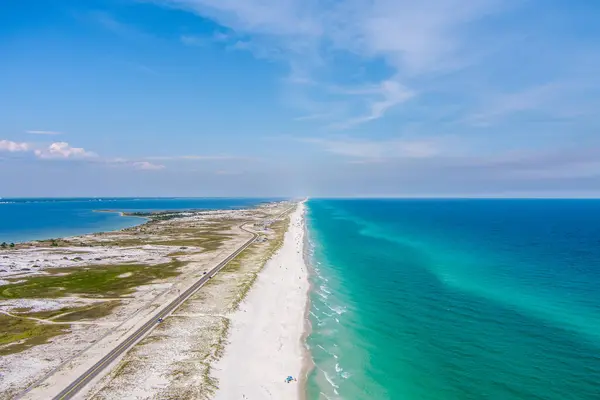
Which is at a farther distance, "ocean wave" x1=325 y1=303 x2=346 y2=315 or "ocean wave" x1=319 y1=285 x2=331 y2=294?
"ocean wave" x1=319 y1=285 x2=331 y2=294

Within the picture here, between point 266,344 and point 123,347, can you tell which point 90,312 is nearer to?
point 123,347

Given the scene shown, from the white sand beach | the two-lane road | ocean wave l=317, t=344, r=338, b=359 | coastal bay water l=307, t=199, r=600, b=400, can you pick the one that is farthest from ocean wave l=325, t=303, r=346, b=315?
the two-lane road

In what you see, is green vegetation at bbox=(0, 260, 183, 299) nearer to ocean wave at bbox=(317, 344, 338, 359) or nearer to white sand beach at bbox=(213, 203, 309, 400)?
white sand beach at bbox=(213, 203, 309, 400)

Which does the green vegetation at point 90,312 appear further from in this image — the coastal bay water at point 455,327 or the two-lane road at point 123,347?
the coastal bay water at point 455,327

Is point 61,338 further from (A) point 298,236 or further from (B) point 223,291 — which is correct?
(A) point 298,236

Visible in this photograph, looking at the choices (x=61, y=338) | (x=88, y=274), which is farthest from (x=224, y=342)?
(x=88, y=274)

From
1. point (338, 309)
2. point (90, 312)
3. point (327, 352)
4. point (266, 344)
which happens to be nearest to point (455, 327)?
point (338, 309)

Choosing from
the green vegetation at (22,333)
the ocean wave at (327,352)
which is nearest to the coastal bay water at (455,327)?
Answer: the ocean wave at (327,352)
